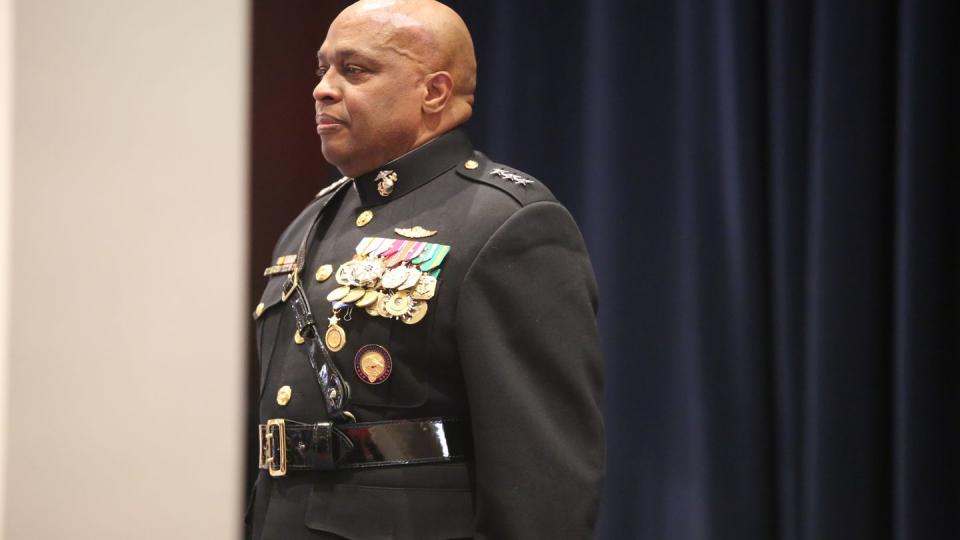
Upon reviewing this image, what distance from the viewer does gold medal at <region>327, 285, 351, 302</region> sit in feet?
5.17

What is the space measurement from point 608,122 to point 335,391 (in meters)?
1.22

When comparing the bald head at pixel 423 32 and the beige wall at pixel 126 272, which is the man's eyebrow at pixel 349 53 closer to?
the bald head at pixel 423 32

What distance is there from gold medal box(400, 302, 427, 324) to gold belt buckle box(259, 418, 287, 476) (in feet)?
0.74

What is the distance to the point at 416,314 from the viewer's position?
1.52 metres

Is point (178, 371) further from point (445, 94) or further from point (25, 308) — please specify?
point (445, 94)

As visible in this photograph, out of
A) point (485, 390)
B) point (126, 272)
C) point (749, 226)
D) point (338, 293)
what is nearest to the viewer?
point (485, 390)

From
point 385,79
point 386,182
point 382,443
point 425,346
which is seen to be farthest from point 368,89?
point 382,443

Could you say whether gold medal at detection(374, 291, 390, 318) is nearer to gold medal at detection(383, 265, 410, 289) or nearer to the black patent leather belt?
gold medal at detection(383, 265, 410, 289)

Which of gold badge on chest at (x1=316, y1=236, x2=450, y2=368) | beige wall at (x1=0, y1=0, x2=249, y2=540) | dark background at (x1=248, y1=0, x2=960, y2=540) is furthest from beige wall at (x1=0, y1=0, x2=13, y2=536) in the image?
gold badge on chest at (x1=316, y1=236, x2=450, y2=368)

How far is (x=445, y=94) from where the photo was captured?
1.66 m

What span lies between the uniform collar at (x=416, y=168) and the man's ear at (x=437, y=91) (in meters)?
0.05

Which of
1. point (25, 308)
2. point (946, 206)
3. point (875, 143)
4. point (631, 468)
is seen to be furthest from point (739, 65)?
point (25, 308)

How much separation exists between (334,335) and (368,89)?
336 mm

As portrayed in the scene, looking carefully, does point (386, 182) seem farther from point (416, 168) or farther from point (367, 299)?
point (367, 299)
